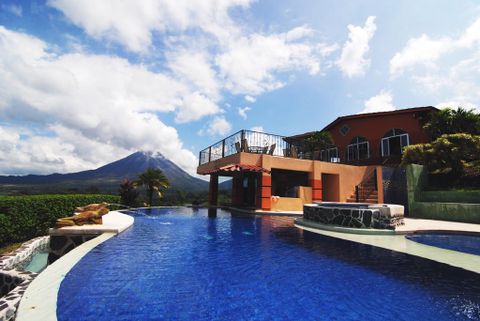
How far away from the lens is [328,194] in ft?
70.1

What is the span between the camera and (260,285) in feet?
14.6

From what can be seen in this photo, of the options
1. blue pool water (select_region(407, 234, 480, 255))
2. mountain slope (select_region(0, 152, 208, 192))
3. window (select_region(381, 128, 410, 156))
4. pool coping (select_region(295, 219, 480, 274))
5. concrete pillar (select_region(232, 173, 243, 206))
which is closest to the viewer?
pool coping (select_region(295, 219, 480, 274))

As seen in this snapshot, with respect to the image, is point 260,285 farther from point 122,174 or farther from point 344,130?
point 122,174

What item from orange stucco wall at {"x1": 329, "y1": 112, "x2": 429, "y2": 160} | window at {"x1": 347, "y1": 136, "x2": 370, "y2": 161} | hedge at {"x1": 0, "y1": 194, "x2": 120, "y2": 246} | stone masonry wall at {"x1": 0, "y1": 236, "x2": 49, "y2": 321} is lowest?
stone masonry wall at {"x1": 0, "y1": 236, "x2": 49, "y2": 321}

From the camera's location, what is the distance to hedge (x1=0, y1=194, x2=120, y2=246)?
8.70 m

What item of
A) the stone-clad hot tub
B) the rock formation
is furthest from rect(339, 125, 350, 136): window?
the rock formation

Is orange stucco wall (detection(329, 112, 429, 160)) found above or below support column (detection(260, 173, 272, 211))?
above

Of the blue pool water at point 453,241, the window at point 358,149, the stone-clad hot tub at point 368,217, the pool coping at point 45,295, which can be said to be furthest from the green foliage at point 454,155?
the pool coping at point 45,295

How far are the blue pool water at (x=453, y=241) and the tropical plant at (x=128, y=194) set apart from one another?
19370mm

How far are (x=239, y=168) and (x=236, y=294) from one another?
39.5 feet

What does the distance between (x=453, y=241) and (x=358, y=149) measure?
20302mm

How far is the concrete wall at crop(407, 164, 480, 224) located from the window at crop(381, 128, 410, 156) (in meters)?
9.05

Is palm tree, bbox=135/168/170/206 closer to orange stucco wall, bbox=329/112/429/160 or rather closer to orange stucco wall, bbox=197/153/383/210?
orange stucco wall, bbox=197/153/383/210

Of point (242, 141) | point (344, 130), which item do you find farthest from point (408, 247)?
point (344, 130)
